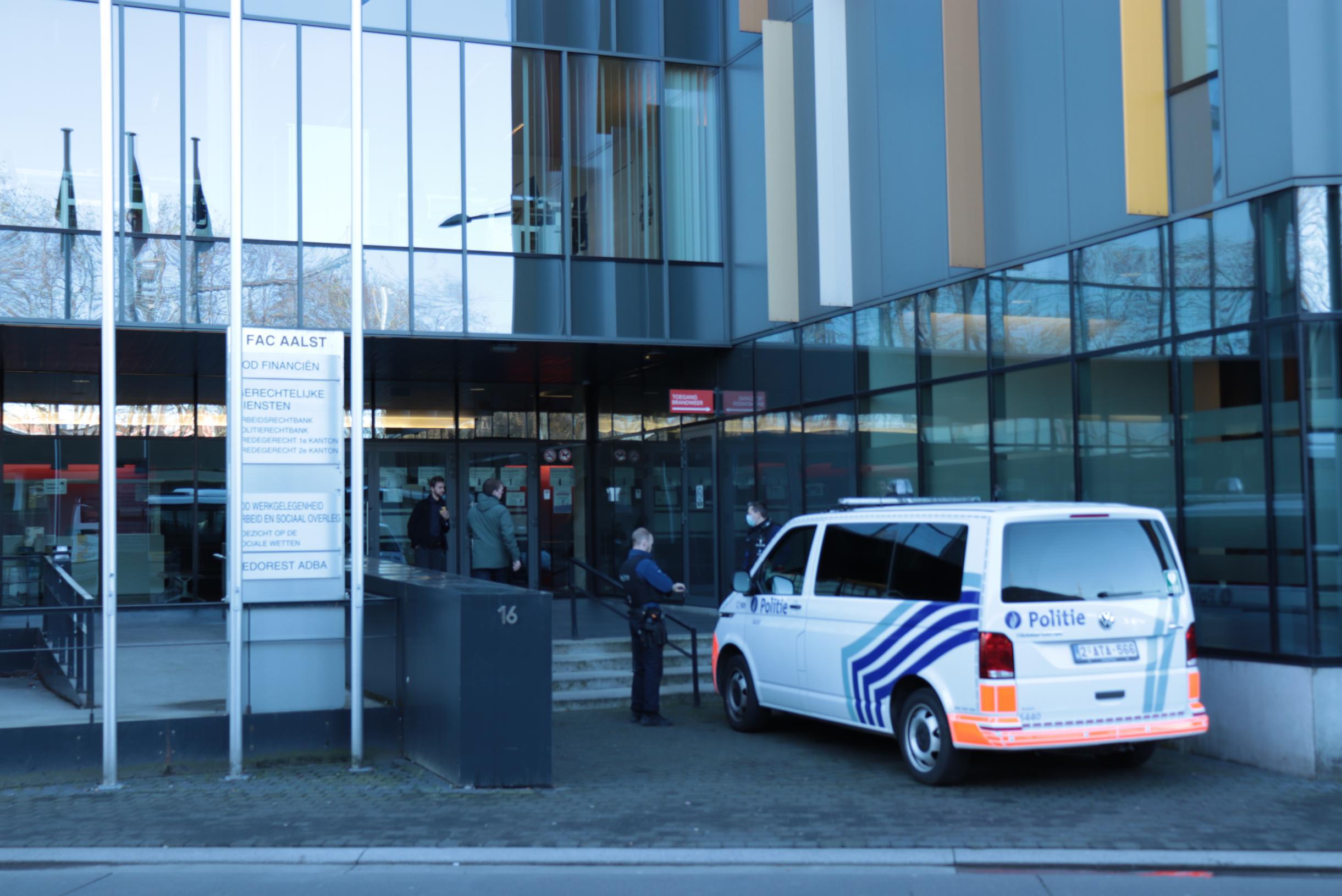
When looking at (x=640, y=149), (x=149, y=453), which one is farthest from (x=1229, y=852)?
(x=149, y=453)

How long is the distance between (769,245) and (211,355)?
7.76 meters

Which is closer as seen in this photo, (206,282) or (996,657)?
(996,657)

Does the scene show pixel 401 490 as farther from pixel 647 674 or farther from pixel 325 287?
pixel 647 674

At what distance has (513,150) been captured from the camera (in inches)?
674

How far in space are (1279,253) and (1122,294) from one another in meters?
1.71

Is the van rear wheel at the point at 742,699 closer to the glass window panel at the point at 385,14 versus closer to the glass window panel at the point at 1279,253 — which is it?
the glass window panel at the point at 1279,253

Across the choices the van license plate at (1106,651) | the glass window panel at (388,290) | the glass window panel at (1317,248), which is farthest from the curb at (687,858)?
the glass window panel at (388,290)

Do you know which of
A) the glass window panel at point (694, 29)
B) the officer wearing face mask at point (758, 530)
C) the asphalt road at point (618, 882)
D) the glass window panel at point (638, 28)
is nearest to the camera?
the asphalt road at point (618, 882)

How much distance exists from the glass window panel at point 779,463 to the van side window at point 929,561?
710cm

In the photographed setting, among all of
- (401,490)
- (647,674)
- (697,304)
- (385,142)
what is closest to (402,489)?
(401,490)

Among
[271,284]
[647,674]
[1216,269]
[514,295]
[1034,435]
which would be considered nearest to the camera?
[1216,269]

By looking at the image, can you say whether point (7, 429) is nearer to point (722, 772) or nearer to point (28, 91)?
point (28, 91)

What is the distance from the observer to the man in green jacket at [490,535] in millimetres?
14414

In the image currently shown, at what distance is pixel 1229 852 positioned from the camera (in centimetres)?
701
